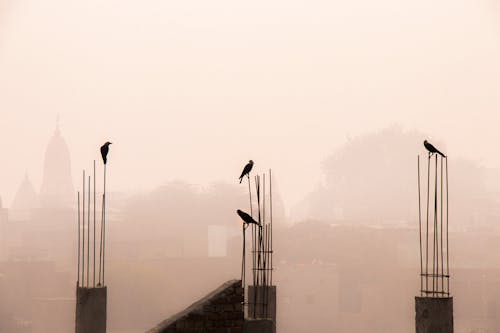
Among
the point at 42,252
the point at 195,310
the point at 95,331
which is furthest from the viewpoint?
the point at 42,252

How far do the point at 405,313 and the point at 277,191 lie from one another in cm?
3305

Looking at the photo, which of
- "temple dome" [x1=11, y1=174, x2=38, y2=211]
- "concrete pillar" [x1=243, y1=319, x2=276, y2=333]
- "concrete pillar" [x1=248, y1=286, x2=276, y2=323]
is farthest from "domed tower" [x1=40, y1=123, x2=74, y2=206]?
"concrete pillar" [x1=243, y1=319, x2=276, y2=333]

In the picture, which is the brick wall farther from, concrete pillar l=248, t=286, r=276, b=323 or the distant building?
the distant building

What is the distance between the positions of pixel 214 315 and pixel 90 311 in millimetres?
2860

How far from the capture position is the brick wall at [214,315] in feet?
30.7

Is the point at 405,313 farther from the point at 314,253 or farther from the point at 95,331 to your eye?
the point at 95,331

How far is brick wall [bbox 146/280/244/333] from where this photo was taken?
368 inches

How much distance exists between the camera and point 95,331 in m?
11.6

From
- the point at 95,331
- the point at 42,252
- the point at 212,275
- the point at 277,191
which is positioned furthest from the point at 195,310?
the point at 277,191

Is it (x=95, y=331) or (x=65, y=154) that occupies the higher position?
(x=65, y=154)

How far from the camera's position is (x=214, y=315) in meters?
9.62

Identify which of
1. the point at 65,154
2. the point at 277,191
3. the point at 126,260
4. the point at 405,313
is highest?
the point at 65,154

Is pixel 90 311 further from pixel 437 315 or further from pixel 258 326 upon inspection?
pixel 437 315

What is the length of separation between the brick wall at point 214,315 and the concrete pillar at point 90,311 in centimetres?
250
